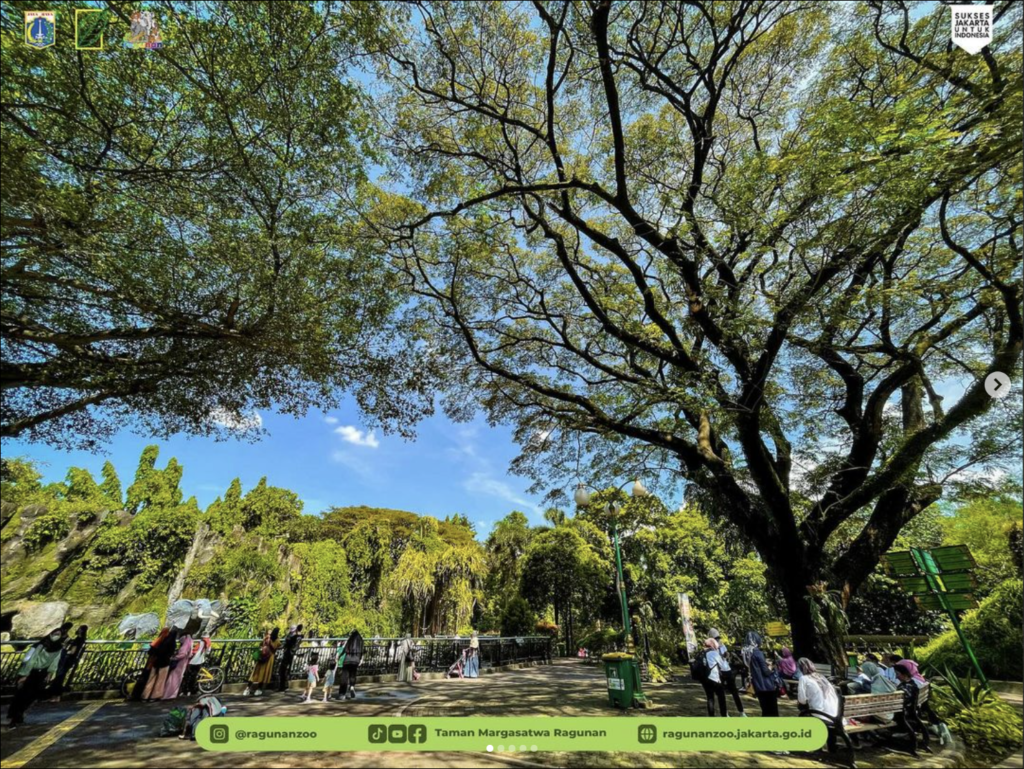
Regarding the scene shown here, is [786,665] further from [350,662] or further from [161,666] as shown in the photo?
[161,666]

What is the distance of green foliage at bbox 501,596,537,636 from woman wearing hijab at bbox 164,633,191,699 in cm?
1410

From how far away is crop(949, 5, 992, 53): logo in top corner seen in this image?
479 cm

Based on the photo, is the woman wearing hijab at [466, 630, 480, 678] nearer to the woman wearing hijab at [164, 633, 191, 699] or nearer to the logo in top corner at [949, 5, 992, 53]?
the woman wearing hijab at [164, 633, 191, 699]

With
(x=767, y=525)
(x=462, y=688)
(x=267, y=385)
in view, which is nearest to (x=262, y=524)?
(x=267, y=385)

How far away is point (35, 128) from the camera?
5.04m

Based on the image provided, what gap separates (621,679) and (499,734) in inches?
175

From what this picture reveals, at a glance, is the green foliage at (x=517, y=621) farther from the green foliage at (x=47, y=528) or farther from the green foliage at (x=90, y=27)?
the green foliage at (x=90, y=27)

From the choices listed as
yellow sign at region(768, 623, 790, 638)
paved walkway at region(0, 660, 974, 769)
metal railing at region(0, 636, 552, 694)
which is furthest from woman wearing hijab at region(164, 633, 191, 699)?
yellow sign at region(768, 623, 790, 638)

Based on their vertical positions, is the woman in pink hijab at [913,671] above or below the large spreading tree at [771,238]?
below

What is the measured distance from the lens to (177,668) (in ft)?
26.3

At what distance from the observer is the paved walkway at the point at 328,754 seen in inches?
165

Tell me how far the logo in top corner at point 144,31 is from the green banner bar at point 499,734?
23.9ft

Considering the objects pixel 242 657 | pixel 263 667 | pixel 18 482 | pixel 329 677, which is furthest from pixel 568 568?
pixel 18 482

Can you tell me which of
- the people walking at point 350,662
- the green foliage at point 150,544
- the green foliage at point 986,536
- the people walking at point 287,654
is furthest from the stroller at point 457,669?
the green foliage at point 986,536
